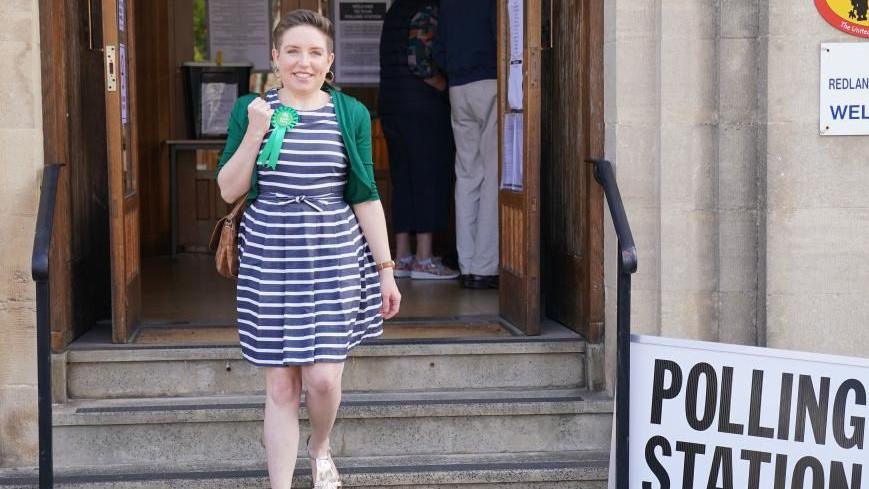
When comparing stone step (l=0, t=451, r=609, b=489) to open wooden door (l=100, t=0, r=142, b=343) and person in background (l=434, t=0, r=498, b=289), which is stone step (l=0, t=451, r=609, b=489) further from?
person in background (l=434, t=0, r=498, b=289)

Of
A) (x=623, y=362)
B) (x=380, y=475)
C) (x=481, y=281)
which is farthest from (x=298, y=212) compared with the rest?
(x=481, y=281)

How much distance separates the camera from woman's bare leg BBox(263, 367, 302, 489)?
4359 mm

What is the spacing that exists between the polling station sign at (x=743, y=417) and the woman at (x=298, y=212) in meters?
1.07

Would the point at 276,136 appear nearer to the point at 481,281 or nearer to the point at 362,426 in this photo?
the point at 362,426

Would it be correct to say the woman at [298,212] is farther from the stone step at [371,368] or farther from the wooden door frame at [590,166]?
the wooden door frame at [590,166]

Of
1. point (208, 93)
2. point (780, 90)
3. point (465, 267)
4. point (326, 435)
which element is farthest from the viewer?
point (208, 93)

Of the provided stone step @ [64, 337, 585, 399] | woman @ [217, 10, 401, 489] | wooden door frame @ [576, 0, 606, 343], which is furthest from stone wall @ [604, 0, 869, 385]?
woman @ [217, 10, 401, 489]

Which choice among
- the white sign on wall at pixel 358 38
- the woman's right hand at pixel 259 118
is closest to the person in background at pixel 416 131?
the white sign on wall at pixel 358 38

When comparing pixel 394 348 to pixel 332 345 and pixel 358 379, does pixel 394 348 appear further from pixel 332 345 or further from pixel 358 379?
pixel 332 345

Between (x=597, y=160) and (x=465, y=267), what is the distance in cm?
232

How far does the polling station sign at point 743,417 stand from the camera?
4.36 meters

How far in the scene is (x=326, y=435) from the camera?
181 inches

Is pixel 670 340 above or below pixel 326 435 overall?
above

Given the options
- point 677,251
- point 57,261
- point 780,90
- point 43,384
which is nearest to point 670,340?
point 677,251
